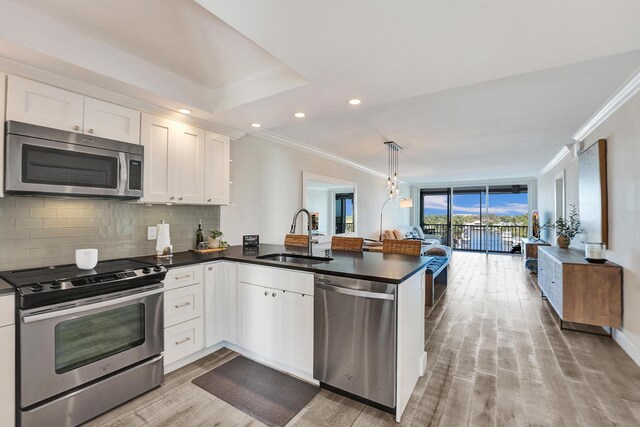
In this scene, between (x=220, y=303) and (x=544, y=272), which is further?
(x=544, y=272)

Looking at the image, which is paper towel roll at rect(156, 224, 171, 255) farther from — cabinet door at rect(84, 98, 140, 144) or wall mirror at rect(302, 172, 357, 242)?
wall mirror at rect(302, 172, 357, 242)

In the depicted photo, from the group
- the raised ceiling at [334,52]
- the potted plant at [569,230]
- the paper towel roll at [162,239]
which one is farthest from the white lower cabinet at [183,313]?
the potted plant at [569,230]

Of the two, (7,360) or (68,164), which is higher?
(68,164)

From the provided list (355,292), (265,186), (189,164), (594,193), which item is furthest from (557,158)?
(189,164)

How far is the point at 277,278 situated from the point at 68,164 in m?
1.76

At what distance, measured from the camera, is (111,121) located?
2359 millimetres

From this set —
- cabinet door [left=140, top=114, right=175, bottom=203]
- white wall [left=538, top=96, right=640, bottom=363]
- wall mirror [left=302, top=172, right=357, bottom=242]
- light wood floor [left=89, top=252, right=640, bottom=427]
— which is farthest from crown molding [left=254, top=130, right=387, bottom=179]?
white wall [left=538, top=96, right=640, bottom=363]

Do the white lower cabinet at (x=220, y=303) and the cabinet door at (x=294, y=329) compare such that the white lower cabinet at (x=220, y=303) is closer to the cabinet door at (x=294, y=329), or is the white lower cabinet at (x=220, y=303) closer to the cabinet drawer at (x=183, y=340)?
the cabinet drawer at (x=183, y=340)

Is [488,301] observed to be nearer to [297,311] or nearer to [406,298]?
[406,298]

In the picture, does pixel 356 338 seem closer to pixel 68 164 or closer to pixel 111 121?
pixel 68 164

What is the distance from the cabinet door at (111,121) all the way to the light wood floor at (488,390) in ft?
6.74

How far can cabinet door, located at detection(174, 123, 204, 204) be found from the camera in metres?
2.85

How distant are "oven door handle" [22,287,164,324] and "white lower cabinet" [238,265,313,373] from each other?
0.75 m

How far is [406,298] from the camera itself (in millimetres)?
2031
